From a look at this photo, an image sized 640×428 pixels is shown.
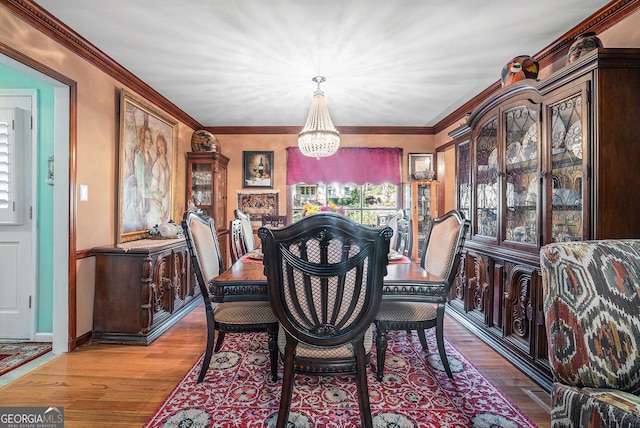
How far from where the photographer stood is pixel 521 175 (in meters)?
2.37

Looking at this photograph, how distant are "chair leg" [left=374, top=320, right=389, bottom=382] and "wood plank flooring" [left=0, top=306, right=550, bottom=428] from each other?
2.48ft

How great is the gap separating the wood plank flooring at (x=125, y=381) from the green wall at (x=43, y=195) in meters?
0.55

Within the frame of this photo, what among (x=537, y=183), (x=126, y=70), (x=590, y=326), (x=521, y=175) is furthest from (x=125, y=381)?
(x=521, y=175)

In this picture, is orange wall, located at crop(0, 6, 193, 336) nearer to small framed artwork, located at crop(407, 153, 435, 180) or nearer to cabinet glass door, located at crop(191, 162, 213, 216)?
cabinet glass door, located at crop(191, 162, 213, 216)

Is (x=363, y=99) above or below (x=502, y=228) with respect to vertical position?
above

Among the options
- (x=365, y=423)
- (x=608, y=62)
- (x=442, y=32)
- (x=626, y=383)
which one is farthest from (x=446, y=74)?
(x=365, y=423)

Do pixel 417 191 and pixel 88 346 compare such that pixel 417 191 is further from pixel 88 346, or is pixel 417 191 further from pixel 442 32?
pixel 88 346

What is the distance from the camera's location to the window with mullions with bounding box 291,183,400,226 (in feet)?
16.6

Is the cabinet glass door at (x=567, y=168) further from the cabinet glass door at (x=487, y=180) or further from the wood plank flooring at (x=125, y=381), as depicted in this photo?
the wood plank flooring at (x=125, y=381)

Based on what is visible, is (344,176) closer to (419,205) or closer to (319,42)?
(419,205)

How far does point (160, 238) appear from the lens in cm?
326

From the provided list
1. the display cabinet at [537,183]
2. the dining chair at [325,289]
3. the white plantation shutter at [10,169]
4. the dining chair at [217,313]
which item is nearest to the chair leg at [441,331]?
the display cabinet at [537,183]

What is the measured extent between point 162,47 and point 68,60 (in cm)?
69

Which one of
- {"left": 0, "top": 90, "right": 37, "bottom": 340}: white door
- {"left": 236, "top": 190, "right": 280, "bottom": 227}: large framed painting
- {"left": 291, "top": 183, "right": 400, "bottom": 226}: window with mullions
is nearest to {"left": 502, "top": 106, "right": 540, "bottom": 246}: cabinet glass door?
{"left": 291, "top": 183, "right": 400, "bottom": 226}: window with mullions
